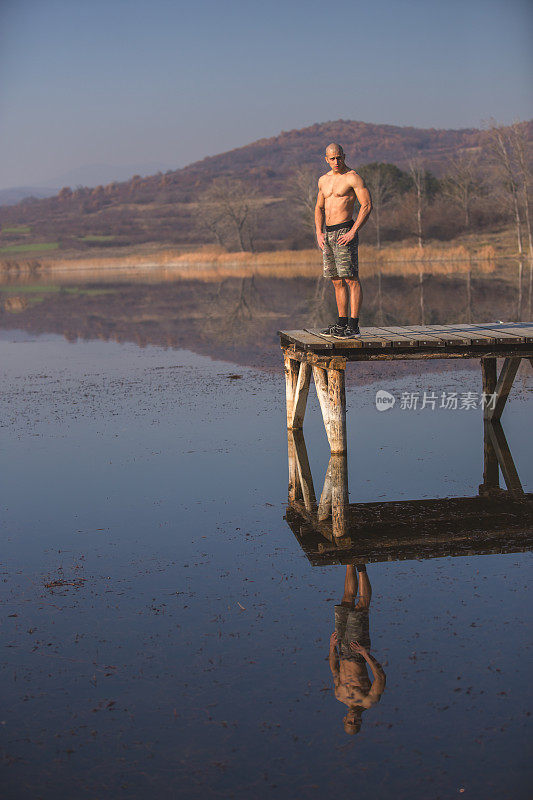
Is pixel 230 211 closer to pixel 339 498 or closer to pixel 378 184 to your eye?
pixel 378 184

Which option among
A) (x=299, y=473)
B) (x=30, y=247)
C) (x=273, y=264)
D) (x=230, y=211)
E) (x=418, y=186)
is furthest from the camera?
(x=30, y=247)

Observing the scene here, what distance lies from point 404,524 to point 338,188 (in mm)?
3988

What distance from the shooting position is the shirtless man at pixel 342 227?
10594 millimetres

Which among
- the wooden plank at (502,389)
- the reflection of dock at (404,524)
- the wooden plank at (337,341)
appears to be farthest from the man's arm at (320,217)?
the wooden plank at (502,389)

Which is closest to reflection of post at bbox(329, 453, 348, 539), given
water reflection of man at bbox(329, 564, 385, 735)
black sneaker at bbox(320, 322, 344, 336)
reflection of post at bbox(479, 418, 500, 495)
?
water reflection of man at bbox(329, 564, 385, 735)

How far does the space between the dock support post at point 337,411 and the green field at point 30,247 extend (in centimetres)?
13144

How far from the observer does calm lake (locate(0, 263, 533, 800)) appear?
Answer: 208 inches

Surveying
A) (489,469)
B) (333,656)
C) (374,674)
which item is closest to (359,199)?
(489,469)

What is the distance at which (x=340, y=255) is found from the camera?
434 inches

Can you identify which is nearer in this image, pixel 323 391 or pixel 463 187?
pixel 323 391

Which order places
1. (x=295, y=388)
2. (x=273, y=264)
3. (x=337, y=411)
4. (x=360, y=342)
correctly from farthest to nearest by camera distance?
(x=273, y=264) → (x=295, y=388) → (x=360, y=342) → (x=337, y=411)

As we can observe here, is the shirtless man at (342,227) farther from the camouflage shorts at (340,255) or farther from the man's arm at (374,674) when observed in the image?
the man's arm at (374,674)

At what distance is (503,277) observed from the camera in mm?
50469

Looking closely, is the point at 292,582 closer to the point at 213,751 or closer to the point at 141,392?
the point at 213,751
